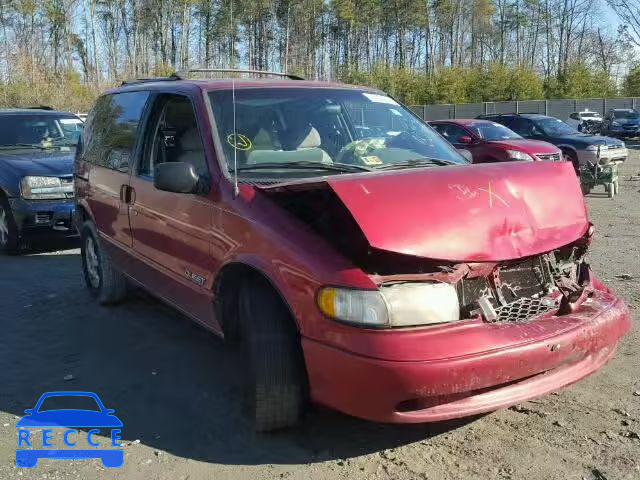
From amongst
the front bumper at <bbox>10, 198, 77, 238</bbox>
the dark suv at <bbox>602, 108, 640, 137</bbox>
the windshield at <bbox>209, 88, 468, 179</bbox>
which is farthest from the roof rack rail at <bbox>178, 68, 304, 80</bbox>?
the dark suv at <bbox>602, 108, 640, 137</bbox>

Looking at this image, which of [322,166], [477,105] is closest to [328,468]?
[322,166]

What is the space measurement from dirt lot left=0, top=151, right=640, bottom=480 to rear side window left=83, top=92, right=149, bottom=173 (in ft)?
4.56

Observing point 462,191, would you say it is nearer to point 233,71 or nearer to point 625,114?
point 233,71

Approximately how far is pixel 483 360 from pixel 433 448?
683 mm

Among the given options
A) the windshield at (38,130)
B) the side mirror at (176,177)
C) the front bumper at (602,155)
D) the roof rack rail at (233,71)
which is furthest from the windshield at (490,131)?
the side mirror at (176,177)

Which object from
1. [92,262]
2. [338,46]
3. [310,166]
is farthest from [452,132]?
[338,46]

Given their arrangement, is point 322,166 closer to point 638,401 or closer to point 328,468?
point 328,468

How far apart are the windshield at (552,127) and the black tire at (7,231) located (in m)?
13.5

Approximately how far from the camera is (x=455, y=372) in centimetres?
286

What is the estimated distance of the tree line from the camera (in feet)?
152

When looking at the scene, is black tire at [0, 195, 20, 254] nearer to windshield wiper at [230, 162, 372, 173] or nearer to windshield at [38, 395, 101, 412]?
windshield at [38, 395, 101, 412]

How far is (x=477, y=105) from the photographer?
4212cm

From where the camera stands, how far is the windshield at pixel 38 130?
9266 millimetres

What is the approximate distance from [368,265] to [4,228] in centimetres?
681
